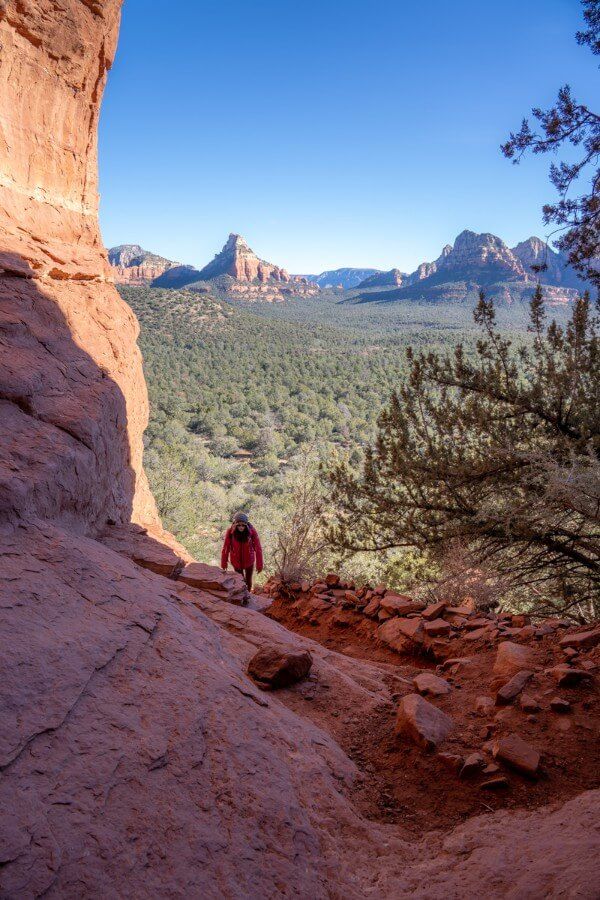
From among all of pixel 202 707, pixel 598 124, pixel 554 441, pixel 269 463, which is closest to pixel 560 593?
pixel 554 441

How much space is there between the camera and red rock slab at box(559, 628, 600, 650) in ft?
13.1

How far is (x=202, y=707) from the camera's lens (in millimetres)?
2426

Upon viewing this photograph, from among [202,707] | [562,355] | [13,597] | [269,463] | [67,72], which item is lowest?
[269,463]

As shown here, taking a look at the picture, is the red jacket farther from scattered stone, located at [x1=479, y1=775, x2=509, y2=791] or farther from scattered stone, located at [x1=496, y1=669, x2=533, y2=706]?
scattered stone, located at [x1=479, y1=775, x2=509, y2=791]

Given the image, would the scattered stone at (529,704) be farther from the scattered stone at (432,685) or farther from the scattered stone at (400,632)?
the scattered stone at (400,632)

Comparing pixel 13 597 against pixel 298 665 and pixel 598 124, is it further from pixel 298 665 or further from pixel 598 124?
pixel 598 124

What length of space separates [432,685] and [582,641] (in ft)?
4.13

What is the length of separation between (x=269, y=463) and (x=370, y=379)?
14.8 metres

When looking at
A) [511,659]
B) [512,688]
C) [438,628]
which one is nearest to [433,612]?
[438,628]

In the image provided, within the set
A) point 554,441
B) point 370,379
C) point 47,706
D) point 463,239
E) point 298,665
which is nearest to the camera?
point 47,706

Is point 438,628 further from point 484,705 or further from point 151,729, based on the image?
point 151,729

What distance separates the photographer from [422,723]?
3072mm

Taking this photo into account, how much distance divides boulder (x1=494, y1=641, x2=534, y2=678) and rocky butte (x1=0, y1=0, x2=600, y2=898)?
0.92ft

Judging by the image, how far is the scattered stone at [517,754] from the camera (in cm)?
265
